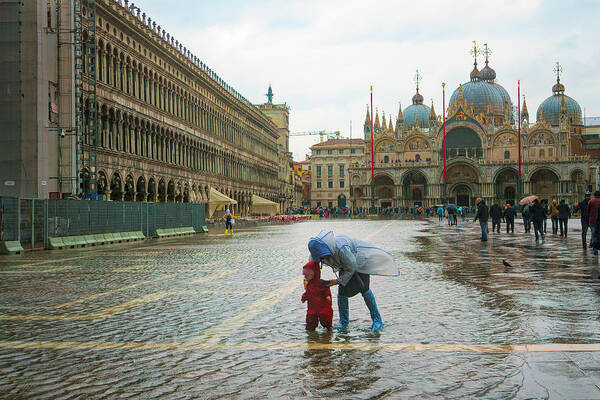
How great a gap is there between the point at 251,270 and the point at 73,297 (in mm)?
4738

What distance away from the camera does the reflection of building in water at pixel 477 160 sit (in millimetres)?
91000

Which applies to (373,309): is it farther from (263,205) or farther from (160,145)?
(263,205)

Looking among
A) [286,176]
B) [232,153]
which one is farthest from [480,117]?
[232,153]

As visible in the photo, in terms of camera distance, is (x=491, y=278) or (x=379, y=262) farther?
(x=491, y=278)

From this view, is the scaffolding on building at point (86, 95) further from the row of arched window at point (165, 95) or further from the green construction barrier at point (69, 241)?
the green construction barrier at point (69, 241)

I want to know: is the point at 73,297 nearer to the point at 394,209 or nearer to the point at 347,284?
the point at 347,284

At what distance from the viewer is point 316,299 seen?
7.06m

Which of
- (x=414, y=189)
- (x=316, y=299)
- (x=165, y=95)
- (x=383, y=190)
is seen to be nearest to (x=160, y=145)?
(x=165, y=95)

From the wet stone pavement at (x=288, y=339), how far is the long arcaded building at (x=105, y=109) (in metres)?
19.2

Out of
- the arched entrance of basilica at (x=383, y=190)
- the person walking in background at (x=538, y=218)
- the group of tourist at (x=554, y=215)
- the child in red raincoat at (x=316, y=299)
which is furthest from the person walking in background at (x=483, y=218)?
the arched entrance of basilica at (x=383, y=190)

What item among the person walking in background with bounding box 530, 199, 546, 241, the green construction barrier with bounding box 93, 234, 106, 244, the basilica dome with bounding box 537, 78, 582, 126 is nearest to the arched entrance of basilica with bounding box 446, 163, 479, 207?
the basilica dome with bounding box 537, 78, 582, 126

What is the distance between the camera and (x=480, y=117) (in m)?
98.8

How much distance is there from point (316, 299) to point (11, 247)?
53.6 ft

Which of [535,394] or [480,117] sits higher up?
[480,117]
